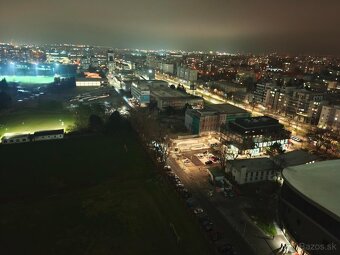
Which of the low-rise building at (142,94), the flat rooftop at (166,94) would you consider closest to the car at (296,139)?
the flat rooftop at (166,94)

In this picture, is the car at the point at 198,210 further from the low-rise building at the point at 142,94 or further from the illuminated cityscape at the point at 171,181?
the low-rise building at the point at 142,94

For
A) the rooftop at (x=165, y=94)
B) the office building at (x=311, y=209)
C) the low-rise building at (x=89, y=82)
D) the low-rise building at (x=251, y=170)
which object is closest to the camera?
the office building at (x=311, y=209)

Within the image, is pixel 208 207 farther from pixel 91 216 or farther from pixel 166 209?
pixel 91 216

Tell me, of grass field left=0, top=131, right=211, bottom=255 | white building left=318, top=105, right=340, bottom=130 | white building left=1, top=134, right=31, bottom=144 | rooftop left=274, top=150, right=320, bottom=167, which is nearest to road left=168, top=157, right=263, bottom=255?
grass field left=0, top=131, right=211, bottom=255

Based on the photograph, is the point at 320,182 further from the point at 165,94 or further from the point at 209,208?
the point at 165,94

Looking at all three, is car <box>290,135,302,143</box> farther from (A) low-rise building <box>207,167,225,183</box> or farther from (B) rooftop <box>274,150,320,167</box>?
(A) low-rise building <box>207,167,225,183</box>

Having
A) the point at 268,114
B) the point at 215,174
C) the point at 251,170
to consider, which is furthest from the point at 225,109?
the point at 215,174
